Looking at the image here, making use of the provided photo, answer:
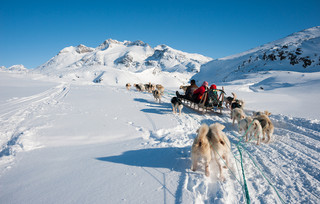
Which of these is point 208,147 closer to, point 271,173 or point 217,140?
point 217,140

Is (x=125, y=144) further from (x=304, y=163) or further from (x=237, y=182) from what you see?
(x=304, y=163)

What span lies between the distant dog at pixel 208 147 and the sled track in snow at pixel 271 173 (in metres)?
0.24

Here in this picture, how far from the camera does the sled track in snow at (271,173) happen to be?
7.37ft

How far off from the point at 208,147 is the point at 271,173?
1.31 m

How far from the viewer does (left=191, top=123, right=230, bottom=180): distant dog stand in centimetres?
263

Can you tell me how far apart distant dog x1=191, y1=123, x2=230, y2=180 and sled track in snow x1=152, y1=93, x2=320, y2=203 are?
0.79ft

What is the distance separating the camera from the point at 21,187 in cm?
220

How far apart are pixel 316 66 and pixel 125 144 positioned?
2272 inches

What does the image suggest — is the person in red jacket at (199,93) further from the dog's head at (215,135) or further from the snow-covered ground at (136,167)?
the dog's head at (215,135)

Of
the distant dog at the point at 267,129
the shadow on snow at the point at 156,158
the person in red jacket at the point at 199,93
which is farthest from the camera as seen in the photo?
the person in red jacket at the point at 199,93

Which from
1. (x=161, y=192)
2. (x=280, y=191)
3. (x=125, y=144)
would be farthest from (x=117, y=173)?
(x=280, y=191)

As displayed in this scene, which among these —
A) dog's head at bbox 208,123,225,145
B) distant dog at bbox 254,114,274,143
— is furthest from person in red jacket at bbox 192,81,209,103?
dog's head at bbox 208,123,225,145

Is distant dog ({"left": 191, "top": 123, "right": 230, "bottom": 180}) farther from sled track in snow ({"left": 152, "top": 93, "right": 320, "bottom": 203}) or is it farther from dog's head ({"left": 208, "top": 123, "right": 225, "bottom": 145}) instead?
sled track in snow ({"left": 152, "top": 93, "right": 320, "bottom": 203})

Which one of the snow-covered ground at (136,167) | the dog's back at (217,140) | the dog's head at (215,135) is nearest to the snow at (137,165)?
the snow-covered ground at (136,167)
